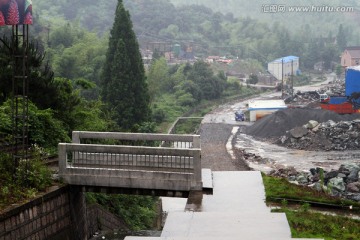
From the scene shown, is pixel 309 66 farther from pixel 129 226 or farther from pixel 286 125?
pixel 129 226

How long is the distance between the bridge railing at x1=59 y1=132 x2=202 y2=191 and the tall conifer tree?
29.6m

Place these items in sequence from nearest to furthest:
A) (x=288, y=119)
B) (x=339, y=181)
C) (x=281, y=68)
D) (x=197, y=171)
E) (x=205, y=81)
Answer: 1. (x=197, y=171)
2. (x=339, y=181)
3. (x=288, y=119)
4. (x=205, y=81)
5. (x=281, y=68)

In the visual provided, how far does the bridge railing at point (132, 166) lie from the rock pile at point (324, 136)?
94.1 feet

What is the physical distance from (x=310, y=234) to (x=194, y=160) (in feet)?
10.0

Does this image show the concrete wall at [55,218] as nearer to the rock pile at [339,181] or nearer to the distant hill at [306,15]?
the rock pile at [339,181]

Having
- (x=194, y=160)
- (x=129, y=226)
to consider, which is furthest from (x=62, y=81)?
(x=194, y=160)

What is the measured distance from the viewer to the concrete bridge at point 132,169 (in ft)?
43.8

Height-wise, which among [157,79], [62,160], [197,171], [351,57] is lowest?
[197,171]

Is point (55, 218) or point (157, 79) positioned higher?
point (157, 79)

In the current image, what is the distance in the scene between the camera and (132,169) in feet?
46.3

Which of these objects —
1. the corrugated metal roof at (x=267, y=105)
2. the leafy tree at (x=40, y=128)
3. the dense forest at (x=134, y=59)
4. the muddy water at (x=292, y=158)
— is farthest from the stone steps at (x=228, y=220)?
the corrugated metal roof at (x=267, y=105)

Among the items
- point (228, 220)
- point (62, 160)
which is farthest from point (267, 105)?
point (228, 220)

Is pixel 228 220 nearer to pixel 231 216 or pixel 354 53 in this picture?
pixel 231 216

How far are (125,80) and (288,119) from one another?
40.3ft
